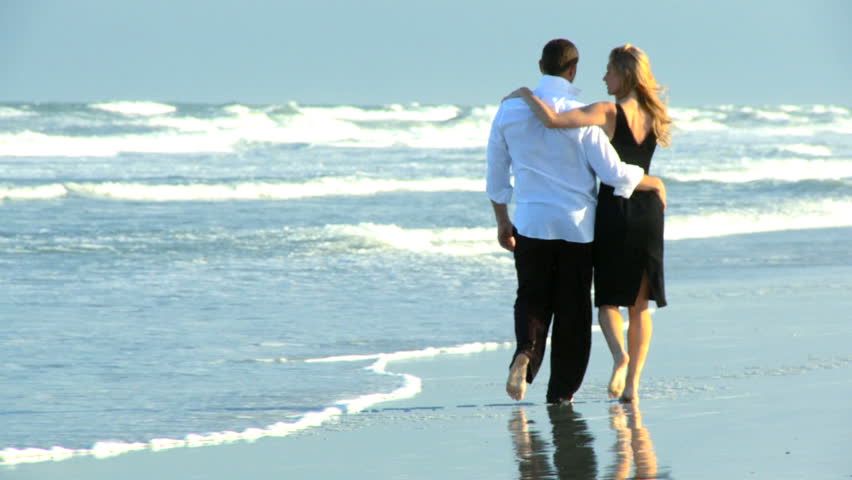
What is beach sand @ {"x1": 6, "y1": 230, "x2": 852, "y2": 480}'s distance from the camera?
13.0 feet

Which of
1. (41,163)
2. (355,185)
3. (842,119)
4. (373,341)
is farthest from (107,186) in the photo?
(842,119)

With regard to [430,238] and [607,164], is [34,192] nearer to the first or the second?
[430,238]

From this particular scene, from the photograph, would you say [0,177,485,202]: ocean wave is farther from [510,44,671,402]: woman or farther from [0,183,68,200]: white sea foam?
[510,44,671,402]: woman

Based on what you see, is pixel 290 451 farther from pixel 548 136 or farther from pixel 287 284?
pixel 287 284

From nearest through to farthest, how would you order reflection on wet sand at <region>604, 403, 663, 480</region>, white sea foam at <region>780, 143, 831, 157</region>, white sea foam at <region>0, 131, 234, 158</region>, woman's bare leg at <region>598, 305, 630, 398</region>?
reflection on wet sand at <region>604, 403, 663, 480</region>, woman's bare leg at <region>598, 305, 630, 398</region>, white sea foam at <region>0, 131, 234, 158</region>, white sea foam at <region>780, 143, 831, 157</region>

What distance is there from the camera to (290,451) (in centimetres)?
436

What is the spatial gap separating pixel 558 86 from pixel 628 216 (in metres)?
0.60

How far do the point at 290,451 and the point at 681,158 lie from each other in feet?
88.8

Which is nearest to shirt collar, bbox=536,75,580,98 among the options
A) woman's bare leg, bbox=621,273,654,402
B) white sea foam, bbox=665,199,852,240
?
woman's bare leg, bbox=621,273,654,402

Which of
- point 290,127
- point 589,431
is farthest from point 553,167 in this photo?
point 290,127

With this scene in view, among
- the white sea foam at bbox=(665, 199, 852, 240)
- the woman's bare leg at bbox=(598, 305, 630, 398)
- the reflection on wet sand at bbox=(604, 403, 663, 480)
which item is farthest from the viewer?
the white sea foam at bbox=(665, 199, 852, 240)

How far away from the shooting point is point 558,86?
180 inches

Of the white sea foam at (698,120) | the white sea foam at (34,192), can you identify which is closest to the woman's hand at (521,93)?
the white sea foam at (34,192)

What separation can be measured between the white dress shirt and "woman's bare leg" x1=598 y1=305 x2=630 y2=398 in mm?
346
